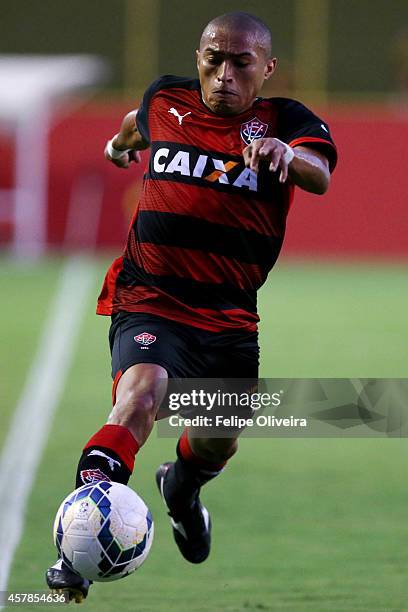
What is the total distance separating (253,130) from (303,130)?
26 cm

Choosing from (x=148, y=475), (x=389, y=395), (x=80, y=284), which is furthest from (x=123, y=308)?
(x=80, y=284)

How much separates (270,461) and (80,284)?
11.4 metres

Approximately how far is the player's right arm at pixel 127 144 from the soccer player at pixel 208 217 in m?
0.30

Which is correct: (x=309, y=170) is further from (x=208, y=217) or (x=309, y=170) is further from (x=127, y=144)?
(x=127, y=144)

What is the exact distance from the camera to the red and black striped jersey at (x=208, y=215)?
596 centimetres

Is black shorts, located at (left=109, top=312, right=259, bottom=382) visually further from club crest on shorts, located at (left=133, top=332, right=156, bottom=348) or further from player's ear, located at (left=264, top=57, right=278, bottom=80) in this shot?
player's ear, located at (left=264, top=57, right=278, bottom=80)

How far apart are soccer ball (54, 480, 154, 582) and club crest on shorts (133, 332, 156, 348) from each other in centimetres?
82

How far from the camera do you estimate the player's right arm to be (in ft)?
21.7

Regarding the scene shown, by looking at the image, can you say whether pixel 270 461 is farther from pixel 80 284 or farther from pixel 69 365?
pixel 80 284

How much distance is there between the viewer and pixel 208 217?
597 cm

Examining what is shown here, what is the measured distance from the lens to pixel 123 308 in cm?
612

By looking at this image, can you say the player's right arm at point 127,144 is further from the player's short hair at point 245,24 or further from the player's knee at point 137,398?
the player's knee at point 137,398

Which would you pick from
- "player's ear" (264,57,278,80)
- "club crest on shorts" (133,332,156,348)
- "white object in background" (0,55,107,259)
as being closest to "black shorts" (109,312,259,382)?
"club crest on shorts" (133,332,156,348)

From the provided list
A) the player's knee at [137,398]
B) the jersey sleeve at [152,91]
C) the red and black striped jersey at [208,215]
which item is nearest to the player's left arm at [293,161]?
the red and black striped jersey at [208,215]
